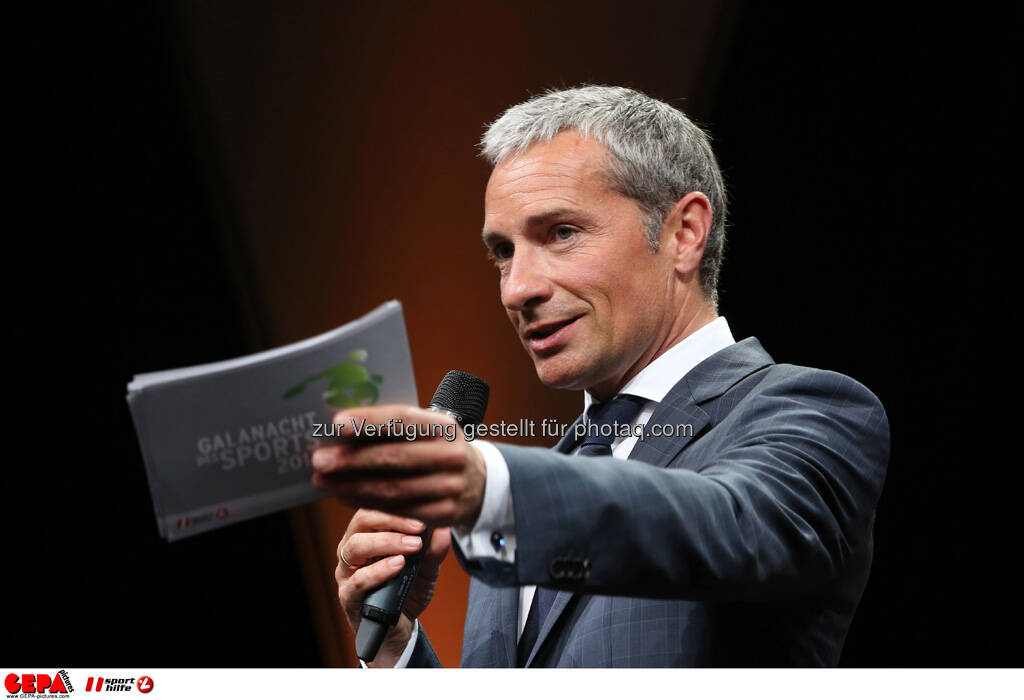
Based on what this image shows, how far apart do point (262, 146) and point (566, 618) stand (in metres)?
1.68

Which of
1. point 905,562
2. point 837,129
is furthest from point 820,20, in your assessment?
point 905,562

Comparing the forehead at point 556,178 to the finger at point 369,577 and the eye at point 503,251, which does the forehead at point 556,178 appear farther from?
the finger at point 369,577

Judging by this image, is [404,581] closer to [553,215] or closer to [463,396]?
[463,396]

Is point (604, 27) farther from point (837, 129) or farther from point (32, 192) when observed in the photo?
point (32, 192)

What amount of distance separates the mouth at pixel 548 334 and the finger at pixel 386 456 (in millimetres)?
781

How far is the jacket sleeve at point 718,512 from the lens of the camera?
0.83 meters

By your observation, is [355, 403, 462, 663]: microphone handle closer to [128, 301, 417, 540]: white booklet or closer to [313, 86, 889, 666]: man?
[313, 86, 889, 666]: man

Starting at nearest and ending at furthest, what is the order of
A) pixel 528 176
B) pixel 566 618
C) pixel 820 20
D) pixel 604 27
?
1. pixel 566 618
2. pixel 528 176
3. pixel 820 20
4. pixel 604 27

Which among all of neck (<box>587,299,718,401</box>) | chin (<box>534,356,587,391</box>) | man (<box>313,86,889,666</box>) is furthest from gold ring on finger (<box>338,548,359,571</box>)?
neck (<box>587,299,718,401</box>)

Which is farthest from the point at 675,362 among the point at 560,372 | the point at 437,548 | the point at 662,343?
the point at 437,548

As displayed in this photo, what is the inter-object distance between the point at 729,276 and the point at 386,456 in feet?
5.67

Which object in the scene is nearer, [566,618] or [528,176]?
[566,618]

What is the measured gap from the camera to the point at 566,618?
1236mm

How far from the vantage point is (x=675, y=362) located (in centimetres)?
155
